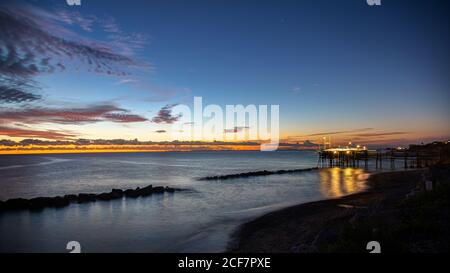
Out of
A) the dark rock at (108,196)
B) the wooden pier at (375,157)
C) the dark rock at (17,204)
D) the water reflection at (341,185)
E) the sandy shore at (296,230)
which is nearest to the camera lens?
the sandy shore at (296,230)

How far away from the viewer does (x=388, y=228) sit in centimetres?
894

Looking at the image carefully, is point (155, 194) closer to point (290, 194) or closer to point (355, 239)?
point (290, 194)

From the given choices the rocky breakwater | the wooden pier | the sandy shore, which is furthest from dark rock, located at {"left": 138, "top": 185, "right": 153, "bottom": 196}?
the wooden pier

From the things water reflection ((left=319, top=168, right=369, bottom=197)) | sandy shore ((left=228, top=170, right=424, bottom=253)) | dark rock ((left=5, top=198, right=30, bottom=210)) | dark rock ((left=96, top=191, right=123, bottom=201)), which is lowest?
water reflection ((left=319, top=168, right=369, bottom=197))

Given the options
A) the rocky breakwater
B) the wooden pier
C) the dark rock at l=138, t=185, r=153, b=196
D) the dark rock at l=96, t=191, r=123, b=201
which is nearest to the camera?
the rocky breakwater

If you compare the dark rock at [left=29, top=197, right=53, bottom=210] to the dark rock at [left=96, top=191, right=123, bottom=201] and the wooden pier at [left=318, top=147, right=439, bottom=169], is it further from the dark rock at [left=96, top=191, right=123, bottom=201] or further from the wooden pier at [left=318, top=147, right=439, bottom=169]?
the wooden pier at [left=318, top=147, right=439, bottom=169]

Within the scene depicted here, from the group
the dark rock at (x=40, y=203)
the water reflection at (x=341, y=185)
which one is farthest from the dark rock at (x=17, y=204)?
the water reflection at (x=341, y=185)

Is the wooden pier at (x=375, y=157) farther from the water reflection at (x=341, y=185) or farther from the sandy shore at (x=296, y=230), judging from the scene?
the sandy shore at (x=296, y=230)

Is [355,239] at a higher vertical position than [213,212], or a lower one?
higher

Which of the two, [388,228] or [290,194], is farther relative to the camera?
[290,194]
